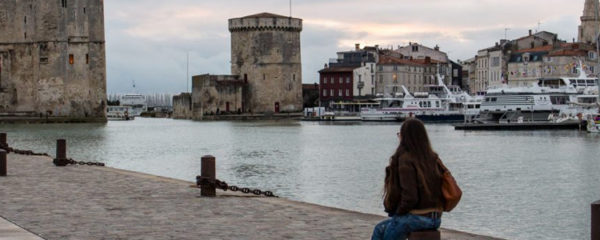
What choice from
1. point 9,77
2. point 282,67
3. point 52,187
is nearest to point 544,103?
point 282,67

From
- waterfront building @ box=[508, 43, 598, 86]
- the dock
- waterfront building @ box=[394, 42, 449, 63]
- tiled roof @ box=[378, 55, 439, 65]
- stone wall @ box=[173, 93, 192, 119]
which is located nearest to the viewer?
the dock

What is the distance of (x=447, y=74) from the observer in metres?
128

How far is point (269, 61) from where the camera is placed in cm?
9525

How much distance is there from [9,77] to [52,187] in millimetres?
63946

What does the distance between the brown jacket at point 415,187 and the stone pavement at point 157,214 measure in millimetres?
3356

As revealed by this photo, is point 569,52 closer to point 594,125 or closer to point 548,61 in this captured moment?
point 548,61

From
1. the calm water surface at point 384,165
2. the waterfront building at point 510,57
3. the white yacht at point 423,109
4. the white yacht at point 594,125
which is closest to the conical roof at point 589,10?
the waterfront building at point 510,57

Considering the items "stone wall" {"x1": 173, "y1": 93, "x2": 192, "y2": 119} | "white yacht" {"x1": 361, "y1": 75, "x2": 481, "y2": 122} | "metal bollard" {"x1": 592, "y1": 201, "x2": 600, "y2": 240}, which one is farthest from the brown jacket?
"stone wall" {"x1": 173, "y1": 93, "x2": 192, "y2": 119}

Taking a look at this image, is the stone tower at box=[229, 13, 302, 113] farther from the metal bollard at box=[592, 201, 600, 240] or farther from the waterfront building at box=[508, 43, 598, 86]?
the metal bollard at box=[592, 201, 600, 240]

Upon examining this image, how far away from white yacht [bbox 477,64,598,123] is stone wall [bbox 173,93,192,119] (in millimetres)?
43685

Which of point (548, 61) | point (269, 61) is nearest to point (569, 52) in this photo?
point (548, 61)

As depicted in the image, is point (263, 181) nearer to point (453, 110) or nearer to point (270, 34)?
point (453, 110)

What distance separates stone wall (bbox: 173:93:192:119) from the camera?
348 feet

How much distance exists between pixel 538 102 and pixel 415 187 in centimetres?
6311
